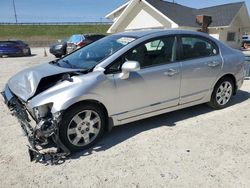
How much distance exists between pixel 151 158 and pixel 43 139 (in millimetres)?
1443

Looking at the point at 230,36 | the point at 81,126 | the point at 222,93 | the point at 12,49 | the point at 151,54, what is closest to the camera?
the point at 81,126

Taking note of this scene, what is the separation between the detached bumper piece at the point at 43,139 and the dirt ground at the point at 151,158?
0.42 feet

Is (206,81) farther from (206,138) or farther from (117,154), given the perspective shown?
(117,154)

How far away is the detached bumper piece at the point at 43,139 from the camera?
3318mm

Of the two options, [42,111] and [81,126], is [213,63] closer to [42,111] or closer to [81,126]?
[81,126]

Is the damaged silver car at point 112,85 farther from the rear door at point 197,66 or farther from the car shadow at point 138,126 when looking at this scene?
the car shadow at point 138,126

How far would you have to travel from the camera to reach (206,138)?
4.07m

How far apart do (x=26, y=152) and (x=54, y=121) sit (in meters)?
0.76

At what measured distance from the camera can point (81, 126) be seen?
12.1 ft

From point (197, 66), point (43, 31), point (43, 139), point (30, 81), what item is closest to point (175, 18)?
point (197, 66)

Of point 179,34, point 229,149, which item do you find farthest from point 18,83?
point 229,149

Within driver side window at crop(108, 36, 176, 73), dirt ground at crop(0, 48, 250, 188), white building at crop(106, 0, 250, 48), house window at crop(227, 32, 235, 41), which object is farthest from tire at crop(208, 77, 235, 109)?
house window at crop(227, 32, 235, 41)

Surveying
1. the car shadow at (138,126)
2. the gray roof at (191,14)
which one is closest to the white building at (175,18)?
the gray roof at (191,14)

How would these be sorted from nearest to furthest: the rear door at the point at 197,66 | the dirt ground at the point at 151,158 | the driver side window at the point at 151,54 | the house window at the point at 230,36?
the dirt ground at the point at 151,158
the driver side window at the point at 151,54
the rear door at the point at 197,66
the house window at the point at 230,36
